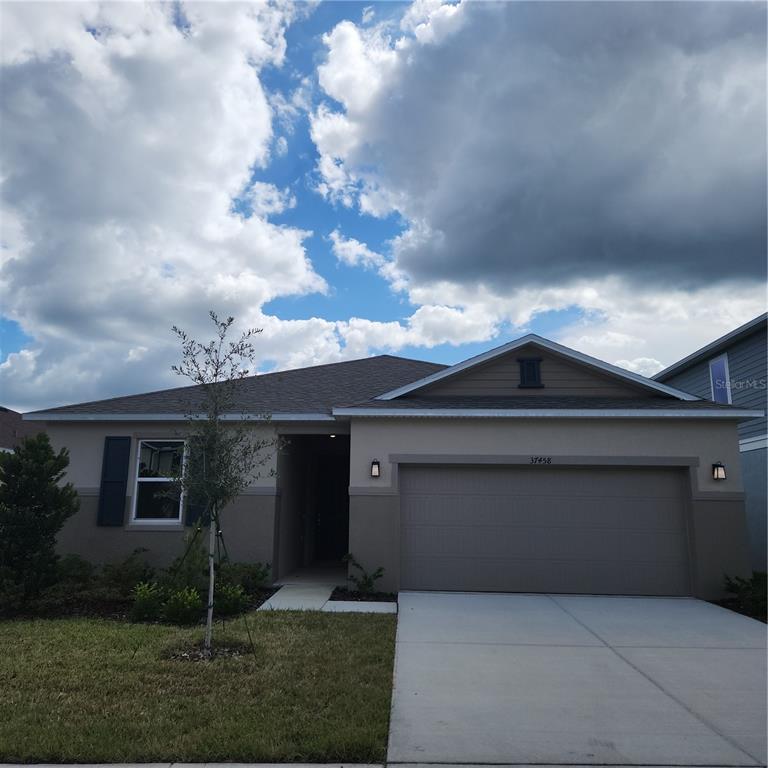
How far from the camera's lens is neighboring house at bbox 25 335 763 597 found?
1051 cm

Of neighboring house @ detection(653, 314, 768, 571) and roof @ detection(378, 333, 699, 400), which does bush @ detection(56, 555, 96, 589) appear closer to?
roof @ detection(378, 333, 699, 400)

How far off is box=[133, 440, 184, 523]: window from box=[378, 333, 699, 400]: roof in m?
4.61

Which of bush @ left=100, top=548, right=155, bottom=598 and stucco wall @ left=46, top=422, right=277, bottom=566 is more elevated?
stucco wall @ left=46, top=422, right=277, bottom=566

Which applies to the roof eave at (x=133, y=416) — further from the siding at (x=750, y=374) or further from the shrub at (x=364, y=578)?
the siding at (x=750, y=374)

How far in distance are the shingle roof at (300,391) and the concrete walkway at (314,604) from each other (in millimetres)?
3357

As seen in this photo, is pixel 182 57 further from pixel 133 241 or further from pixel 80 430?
pixel 80 430

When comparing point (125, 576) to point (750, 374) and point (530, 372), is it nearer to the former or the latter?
point (530, 372)

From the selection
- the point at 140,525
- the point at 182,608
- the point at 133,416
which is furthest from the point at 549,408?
the point at 140,525

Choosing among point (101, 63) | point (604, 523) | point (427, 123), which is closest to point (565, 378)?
point (604, 523)

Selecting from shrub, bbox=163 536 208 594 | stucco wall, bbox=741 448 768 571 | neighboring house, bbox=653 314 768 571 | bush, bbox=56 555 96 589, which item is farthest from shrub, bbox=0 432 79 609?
stucco wall, bbox=741 448 768 571

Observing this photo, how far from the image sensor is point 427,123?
40.6ft

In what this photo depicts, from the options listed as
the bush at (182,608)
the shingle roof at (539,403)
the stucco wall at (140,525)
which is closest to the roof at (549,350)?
the shingle roof at (539,403)

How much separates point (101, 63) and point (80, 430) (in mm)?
7003

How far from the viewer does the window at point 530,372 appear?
12.1 meters
